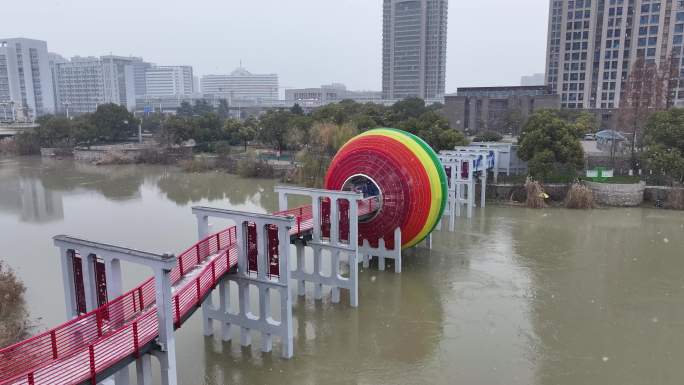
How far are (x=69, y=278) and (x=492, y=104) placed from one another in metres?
65.4

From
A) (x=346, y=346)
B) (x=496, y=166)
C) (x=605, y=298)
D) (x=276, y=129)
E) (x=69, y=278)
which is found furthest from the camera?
(x=276, y=129)

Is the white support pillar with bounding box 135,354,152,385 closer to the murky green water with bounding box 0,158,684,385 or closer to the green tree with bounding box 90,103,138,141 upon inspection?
the murky green water with bounding box 0,158,684,385

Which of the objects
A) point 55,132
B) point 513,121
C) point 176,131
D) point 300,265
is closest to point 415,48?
point 513,121

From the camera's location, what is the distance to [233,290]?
16.0m

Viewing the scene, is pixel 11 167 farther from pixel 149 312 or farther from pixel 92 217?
pixel 149 312

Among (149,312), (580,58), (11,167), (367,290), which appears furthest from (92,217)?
(580,58)

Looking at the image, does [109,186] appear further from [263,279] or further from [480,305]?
[480,305]

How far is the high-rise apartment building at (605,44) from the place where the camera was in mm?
70750

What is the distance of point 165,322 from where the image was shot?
868 centimetres

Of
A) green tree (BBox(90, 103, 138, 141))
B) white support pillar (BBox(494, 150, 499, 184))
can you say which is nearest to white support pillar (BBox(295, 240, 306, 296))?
white support pillar (BBox(494, 150, 499, 184))

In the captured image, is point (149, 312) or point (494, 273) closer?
point (149, 312)

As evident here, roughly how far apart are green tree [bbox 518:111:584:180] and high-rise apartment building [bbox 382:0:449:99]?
328 ft

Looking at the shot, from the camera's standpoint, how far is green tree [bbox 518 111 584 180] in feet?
97.2

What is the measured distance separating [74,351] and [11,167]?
51251 mm
